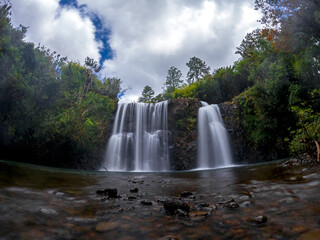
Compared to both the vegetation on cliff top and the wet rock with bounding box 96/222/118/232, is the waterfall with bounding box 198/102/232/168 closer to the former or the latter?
the vegetation on cliff top

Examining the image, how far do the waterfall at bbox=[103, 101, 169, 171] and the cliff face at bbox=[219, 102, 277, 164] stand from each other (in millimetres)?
6440

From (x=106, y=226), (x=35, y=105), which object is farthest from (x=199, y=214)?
(x=35, y=105)

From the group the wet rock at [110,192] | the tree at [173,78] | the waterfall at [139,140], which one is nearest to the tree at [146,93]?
the tree at [173,78]

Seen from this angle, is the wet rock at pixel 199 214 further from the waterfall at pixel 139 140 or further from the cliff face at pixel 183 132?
the waterfall at pixel 139 140

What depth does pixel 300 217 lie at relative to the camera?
211 centimetres

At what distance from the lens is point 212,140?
64.7 feet

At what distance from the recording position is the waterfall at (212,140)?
18828 millimetres

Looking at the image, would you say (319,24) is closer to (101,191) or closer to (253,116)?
(253,116)

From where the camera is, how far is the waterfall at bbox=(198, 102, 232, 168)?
61.8ft

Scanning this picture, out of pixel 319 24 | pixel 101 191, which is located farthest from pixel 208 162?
pixel 101 191

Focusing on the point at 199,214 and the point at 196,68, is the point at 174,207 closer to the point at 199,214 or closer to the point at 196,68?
the point at 199,214

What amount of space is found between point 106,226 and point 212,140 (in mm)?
→ 18584

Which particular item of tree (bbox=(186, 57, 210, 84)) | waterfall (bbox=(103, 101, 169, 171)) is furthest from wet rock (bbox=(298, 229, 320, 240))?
tree (bbox=(186, 57, 210, 84))

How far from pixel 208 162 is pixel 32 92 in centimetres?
1517
